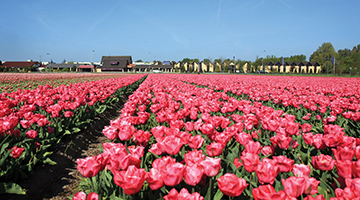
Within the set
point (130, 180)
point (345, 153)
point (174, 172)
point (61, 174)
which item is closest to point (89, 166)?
point (130, 180)

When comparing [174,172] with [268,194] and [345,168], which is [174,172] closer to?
[268,194]

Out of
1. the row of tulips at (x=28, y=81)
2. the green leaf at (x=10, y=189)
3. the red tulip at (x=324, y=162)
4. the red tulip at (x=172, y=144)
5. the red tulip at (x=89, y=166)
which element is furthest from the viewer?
the row of tulips at (x=28, y=81)

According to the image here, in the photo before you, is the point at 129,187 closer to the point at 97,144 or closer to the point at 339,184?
the point at 339,184

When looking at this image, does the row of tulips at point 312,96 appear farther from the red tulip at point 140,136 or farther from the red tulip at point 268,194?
the red tulip at point 140,136

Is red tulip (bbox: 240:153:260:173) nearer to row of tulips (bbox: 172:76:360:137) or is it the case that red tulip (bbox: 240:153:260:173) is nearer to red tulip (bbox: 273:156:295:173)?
red tulip (bbox: 273:156:295:173)

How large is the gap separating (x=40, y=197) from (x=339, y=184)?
3219 mm

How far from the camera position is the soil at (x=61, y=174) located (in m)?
2.75

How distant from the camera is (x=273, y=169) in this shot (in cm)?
140

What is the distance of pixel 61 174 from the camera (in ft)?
10.8

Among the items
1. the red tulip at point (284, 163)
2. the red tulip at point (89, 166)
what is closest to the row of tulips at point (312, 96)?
the red tulip at point (284, 163)

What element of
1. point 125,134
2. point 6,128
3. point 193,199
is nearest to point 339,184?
point 193,199

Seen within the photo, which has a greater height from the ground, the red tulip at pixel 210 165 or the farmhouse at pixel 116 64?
the farmhouse at pixel 116 64

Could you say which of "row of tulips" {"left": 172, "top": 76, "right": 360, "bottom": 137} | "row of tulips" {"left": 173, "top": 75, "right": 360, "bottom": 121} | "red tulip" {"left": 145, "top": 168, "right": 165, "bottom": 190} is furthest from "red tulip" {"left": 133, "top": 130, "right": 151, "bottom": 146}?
"row of tulips" {"left": 173, "top": 75, "right": 360, "bottom": 121}

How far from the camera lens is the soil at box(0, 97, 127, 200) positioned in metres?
2.75
